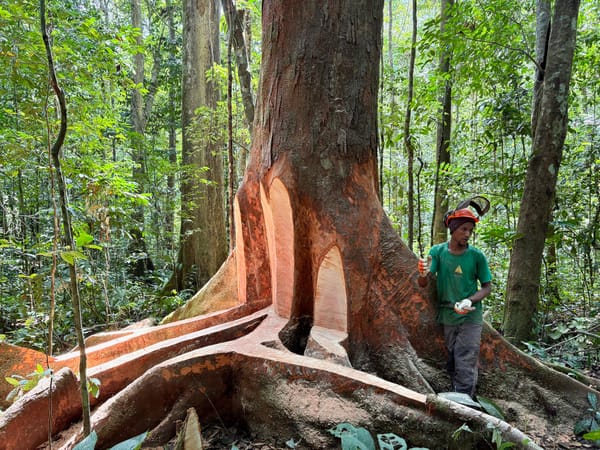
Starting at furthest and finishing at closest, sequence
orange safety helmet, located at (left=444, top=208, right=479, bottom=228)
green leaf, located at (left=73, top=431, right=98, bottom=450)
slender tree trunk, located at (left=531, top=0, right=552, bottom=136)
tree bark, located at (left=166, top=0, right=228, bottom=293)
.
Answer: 1. tree bark, located at (left=166, top=0, right=228, bottom=293)
2. slender tree trunk, located at (left=531, top=0, right=552, bottom=136)
3. orange safety helmet, located at (left=444, top=208, right=479, bottom=228)
4. green leaf, located at (left=73, top=431, right=98, bottom=450)

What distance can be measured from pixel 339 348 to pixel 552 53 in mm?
4238

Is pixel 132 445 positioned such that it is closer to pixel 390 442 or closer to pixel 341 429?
pixel 341 429

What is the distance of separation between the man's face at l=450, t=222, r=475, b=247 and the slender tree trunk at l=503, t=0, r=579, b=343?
1.65 m

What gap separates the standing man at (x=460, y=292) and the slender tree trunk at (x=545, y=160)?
152 centimetres

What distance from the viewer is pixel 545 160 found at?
428cm

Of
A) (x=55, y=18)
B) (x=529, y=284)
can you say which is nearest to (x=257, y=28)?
(x=55, y=18)

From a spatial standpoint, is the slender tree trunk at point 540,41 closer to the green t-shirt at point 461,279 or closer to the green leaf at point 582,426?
the green t-shirt at point 461,279

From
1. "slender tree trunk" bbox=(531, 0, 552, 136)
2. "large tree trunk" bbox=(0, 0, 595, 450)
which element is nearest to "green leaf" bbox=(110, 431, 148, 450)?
"large tree trunk" bbox=(0, 0, 595, 450)

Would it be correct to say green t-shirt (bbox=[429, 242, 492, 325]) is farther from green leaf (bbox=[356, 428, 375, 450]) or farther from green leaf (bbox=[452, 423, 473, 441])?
green leaf (bbox=[356, 428, 375, 450])

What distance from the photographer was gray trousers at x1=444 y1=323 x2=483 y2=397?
3170mm

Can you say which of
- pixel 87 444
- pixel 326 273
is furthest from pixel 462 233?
pixel 87 444

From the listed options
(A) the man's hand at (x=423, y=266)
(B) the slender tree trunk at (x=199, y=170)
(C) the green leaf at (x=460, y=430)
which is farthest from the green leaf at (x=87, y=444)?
(B) the slender tree trunk at (x=199, y=170)

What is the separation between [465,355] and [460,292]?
53cm

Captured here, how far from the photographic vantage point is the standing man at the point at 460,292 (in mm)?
3170
